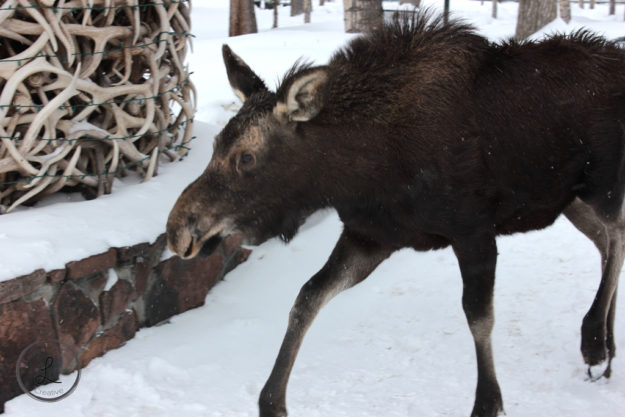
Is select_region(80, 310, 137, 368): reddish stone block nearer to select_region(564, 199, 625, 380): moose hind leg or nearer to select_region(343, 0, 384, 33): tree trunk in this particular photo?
select_region(564, 199, 625, 380): moose hind leg

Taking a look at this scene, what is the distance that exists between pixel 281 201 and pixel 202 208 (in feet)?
1.32

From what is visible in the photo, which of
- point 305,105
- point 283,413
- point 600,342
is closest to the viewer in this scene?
point 305,105

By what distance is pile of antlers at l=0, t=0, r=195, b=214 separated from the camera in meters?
4.40

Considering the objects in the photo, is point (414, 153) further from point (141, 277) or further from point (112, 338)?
point (112, 338)

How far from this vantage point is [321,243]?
20.8 feet

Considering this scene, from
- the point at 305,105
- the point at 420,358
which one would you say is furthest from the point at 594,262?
the point at 305,105

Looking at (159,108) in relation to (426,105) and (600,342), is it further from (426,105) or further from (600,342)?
(600,342)

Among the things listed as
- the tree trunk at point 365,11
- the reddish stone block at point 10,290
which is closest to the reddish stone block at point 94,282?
the reddish stone block at point 10,290

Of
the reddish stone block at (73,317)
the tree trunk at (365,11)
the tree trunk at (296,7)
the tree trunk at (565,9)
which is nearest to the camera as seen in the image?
the reddish stone block at (73,317)

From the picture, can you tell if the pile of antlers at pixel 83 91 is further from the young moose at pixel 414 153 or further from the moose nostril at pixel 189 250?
the moose nostril at pixel 189 250

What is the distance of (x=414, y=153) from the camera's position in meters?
3.59

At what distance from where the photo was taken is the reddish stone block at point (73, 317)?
4219 mm

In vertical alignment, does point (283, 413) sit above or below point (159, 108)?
below

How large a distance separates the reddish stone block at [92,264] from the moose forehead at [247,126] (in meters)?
1.25
